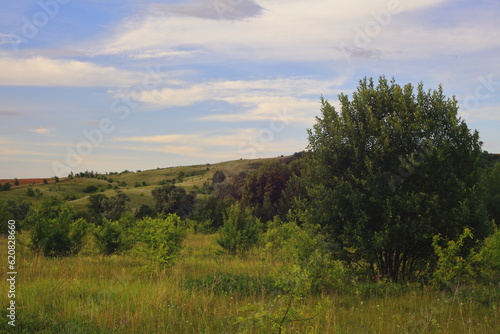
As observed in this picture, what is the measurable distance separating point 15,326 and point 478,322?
7.77 metres

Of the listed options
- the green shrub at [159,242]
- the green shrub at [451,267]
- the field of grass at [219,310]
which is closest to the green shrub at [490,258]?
the green shrub at [451,267]

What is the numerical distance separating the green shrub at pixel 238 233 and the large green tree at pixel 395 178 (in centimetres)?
803

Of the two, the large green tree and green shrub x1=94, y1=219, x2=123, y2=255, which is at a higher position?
the large green tree

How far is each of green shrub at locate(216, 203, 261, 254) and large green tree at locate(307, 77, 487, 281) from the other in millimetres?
8034

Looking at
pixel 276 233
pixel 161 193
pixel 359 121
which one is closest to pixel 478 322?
pixel 359 121

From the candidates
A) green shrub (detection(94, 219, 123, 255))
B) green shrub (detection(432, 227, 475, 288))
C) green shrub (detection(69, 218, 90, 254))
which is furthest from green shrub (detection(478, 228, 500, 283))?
green shrub (detection(69, 218, 90, 254))

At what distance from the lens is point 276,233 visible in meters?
20.8

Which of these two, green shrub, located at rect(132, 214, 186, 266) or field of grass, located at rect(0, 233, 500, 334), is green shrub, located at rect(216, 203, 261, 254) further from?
field of grass, located at rect(0, 233, 500, 334)

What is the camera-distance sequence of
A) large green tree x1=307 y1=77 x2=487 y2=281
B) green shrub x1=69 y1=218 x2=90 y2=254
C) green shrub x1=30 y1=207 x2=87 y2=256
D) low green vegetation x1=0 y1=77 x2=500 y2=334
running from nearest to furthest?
low green vegetation x1=0 y1=77 x2=500 y2=334, large green tree x1=307 y1=77 x2=487 y2=281, green shrub x1=30 y1=207 x2=87 y2=256, green shrub x1=69 y1=218 x2=90 y2=254

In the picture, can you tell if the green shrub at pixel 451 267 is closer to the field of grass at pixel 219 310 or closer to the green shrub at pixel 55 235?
the field of grass at pixel 219 310

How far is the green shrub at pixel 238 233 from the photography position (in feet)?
64.6

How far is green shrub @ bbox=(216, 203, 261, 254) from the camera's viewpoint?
64.6 feet

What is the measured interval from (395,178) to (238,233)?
9.92 meters

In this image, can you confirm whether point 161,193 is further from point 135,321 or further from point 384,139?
point 135,321
